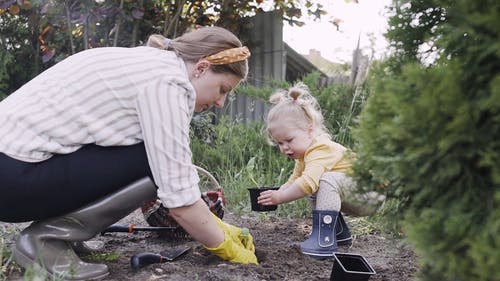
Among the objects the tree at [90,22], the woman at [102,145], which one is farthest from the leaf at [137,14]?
the woman at [102,145]

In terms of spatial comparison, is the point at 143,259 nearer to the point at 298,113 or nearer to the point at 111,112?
the point at 111,112

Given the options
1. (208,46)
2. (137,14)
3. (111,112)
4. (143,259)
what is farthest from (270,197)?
(137,14)

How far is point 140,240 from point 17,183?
925mm

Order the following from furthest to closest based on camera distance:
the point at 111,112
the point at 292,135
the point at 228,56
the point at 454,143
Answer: the point at 292,135 → the point at 228,56 → the point at 111,112 → the point at 454,143

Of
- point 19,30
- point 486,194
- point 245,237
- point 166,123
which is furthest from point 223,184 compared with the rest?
point 486,194

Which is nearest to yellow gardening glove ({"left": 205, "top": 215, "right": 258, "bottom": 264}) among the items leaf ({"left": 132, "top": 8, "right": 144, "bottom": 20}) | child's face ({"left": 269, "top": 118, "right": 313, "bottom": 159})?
child's face ({"left": 269, "top": 118, "right": 313, "bottom": 159})

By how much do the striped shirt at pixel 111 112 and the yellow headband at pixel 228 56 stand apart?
0.13 meters

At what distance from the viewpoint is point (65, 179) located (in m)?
2.11

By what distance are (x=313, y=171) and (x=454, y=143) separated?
1611mm

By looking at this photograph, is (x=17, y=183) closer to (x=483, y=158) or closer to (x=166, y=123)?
(x=166, y=123)

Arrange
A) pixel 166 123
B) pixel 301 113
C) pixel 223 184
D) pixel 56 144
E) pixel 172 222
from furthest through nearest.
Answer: pixel 223 184 < pixel 301 113 < pixel 172 222 < pixel 56 144 < pixel 166 123

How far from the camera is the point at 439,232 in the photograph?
1.20 metres

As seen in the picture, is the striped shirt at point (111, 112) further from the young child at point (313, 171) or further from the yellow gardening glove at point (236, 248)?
the young child at point (313, 171)

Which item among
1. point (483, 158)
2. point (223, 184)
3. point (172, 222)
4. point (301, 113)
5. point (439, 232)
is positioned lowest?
point (223, 184)
